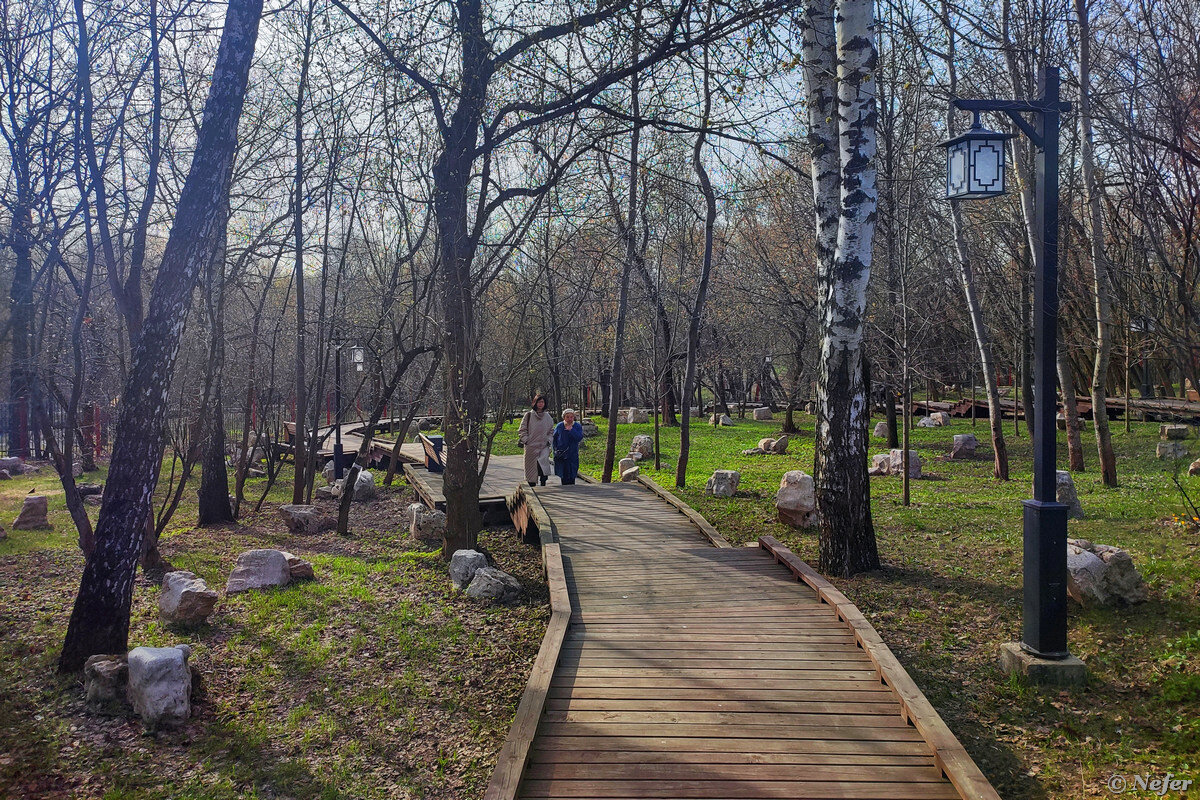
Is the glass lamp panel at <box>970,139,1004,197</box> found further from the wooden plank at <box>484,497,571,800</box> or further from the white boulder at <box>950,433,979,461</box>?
the white boulder at <box>950,433,979,461</box>

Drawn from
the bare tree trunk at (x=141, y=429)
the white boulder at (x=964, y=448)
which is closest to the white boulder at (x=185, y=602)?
the bare tree trunk at (x=141, y=429)

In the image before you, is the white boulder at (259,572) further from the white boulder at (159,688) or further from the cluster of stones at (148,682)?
the white boulder at (159,688)

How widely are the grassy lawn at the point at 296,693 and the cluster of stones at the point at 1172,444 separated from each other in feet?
39.9

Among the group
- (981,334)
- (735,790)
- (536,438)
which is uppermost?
(981,334)

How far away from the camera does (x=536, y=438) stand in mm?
13398

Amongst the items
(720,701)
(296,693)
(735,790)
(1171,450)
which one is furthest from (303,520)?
(1171,450)

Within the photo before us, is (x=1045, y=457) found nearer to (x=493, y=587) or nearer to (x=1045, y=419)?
(x=1045, y=419)

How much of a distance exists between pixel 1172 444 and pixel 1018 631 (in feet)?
42.3

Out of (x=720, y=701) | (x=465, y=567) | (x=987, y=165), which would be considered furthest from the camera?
(x=465, y=567)

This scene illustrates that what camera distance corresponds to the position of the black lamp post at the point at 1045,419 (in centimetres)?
495

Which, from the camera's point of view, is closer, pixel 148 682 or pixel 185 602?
pixel 148 682

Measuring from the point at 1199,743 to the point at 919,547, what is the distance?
4.34 meters

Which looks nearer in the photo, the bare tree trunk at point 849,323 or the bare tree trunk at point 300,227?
the bare tree trunk at point 849,323

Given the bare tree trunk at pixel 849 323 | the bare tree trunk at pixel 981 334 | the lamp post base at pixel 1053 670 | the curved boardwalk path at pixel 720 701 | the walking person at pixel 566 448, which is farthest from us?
the walking person at pixel 566 448
